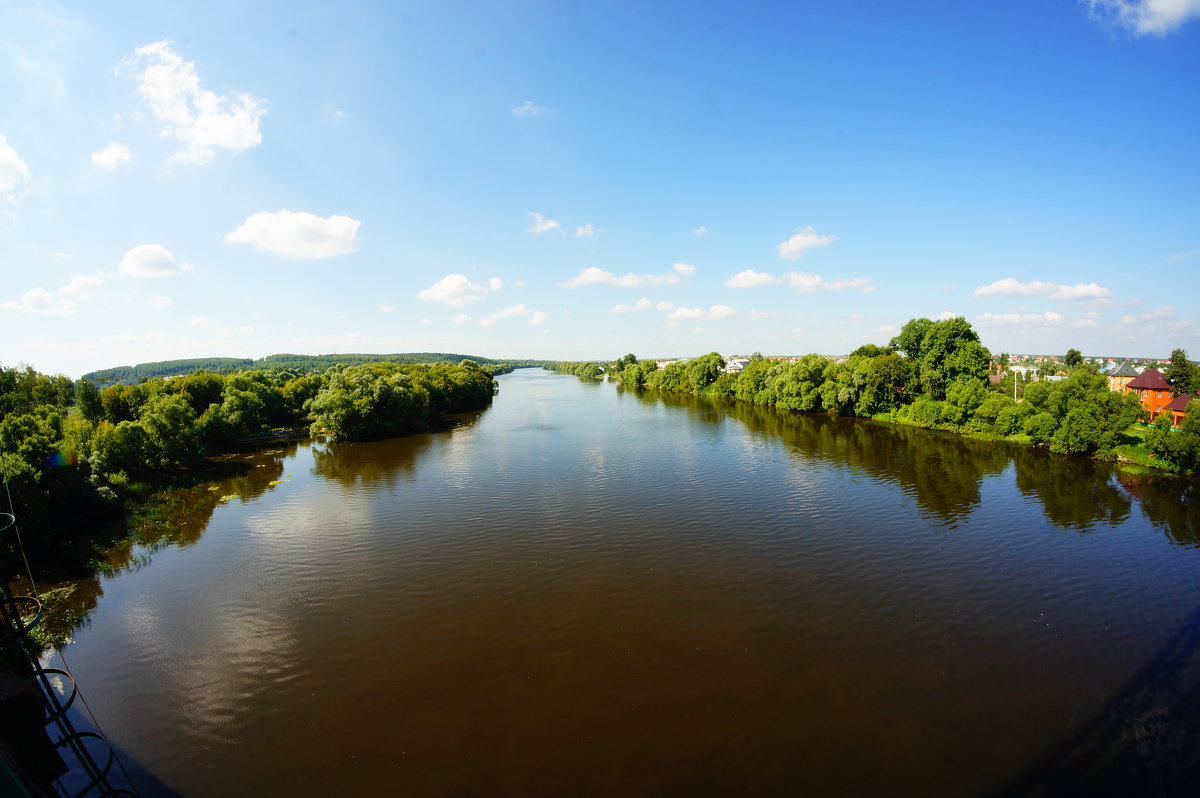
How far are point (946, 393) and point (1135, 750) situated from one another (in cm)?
3958

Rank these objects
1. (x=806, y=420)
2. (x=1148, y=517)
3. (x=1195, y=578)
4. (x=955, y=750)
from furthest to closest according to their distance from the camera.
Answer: (x=806, y=420)
(x=1148, y=517)
(x=1195, y=578)
(x=955, y=750)

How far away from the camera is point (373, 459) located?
33750 mm

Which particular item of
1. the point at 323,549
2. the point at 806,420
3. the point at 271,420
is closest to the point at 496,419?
the point at 271,420

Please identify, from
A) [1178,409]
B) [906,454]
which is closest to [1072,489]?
[906,454]

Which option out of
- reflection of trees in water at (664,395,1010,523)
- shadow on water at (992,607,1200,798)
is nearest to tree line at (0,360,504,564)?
shadow on water at (992,607,1200,798)

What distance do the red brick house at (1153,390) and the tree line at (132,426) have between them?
64.7 meters

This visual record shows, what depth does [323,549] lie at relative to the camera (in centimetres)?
1748

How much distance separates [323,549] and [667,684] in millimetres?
13457

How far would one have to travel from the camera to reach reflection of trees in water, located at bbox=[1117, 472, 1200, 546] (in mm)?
17891

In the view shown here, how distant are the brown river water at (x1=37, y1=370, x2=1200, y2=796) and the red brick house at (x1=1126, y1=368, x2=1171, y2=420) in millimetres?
28180

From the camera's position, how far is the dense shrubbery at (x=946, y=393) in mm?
28156

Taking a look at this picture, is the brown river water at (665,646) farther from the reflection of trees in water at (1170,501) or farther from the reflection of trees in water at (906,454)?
the reflection of trees in water at (906,454)

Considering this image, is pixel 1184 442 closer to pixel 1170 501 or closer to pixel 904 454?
pixel 1170 501

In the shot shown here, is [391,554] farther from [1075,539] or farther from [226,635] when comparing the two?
[1075,539]
